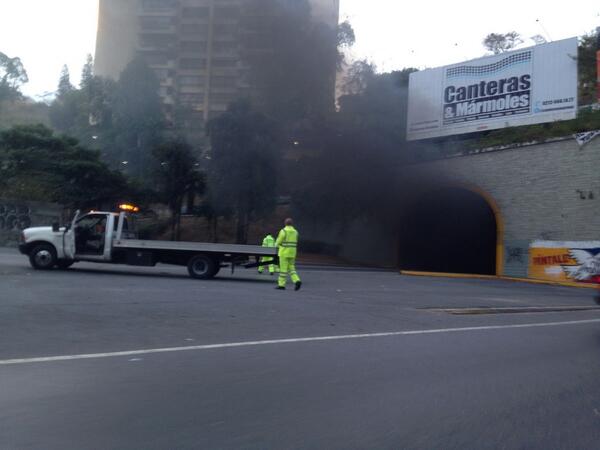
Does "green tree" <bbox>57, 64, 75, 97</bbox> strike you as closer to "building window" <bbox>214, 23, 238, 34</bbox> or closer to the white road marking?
"building window" <bbox>214, 23, 238, 34</bbox>

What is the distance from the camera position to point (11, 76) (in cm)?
5666

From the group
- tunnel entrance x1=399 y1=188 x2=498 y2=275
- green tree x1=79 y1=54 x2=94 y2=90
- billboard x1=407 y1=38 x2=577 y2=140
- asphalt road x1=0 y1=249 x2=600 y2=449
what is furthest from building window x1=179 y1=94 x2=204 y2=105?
asphalt road x1=0 y1=249 x2=600 y2=449

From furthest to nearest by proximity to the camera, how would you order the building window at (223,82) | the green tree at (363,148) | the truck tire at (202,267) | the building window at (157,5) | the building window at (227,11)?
1. the green tree at (363,148)
2. the building window at (223,82)
3. the building window at (157,5)
4. the building window at (227,11)
5. the truck tire at (202,267)

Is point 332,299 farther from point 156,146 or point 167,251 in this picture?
point 156,146

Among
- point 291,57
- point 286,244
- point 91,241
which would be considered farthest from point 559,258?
point 91,241

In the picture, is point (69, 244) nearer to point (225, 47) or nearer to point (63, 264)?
point (63, 264)

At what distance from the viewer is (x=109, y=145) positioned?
4356 cm

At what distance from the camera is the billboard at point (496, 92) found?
30.5 meters

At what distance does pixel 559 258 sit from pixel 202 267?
16037 millimetres

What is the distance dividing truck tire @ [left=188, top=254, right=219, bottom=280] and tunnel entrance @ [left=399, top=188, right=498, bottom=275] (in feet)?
62.5

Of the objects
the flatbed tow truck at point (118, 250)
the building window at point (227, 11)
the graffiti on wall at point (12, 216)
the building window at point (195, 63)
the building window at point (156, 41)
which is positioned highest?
the building window at point (227, 11)

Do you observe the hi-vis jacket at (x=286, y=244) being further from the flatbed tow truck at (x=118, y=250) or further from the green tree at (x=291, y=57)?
the green tree at (x=291, y=57)

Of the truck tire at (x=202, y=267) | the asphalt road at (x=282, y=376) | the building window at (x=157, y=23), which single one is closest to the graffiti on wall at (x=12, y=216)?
the building window at (x=157, y=23)

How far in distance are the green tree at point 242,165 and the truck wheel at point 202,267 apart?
1681 centimetres
